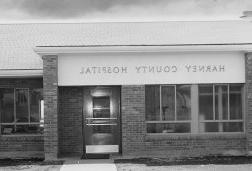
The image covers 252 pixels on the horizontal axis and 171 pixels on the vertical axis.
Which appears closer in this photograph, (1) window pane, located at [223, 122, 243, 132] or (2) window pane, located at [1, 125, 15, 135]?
(1) window pane, located at [223, 122, 243, 132]

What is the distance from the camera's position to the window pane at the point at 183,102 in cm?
1573

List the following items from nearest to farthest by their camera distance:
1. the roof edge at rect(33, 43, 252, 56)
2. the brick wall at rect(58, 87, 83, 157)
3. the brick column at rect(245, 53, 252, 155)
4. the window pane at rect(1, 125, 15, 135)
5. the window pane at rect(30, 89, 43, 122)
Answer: the roof edge at rect(33, 43, 252, 56), the brick column at rect(245, 53, 252, 155), the brick wall at rect(58, 87, 83, 157), the window pane at rect(1, 125, 15, 135), the window pane at rect(30, 89, 43, 122)

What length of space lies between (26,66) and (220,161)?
23.5ft

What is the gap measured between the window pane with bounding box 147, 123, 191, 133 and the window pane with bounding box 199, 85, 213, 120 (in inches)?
23.7

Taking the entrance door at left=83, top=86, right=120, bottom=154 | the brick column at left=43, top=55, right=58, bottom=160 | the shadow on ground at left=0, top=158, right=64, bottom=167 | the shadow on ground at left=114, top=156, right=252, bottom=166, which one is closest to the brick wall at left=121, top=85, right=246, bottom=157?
the shadow on ground at left=114, top=156, right=252, bottom=166

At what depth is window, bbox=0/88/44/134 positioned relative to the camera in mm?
16531

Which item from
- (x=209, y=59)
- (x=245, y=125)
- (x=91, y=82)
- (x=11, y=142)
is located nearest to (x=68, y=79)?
(x=91, y=82)

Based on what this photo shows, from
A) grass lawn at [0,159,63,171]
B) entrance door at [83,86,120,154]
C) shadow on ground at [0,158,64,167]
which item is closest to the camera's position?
grass lawn at [0,159,63,171]

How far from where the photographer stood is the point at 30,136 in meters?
16.4

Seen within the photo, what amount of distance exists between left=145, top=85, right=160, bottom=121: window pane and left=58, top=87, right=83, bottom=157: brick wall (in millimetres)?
2291

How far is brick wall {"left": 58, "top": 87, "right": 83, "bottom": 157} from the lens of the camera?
53.0 ft

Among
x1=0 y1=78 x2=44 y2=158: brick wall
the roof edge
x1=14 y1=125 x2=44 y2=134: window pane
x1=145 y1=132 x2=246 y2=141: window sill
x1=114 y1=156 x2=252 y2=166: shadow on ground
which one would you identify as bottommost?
x1=114 y1=156 x2=252 y2=166: shadow on ground

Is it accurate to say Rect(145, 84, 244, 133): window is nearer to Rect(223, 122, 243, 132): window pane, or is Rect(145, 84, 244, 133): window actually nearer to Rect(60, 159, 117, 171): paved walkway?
Rect(223, 122, 243, 132): window pane

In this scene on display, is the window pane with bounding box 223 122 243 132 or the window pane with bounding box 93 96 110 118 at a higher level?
the window pane with bounding box 93 96 110 118
